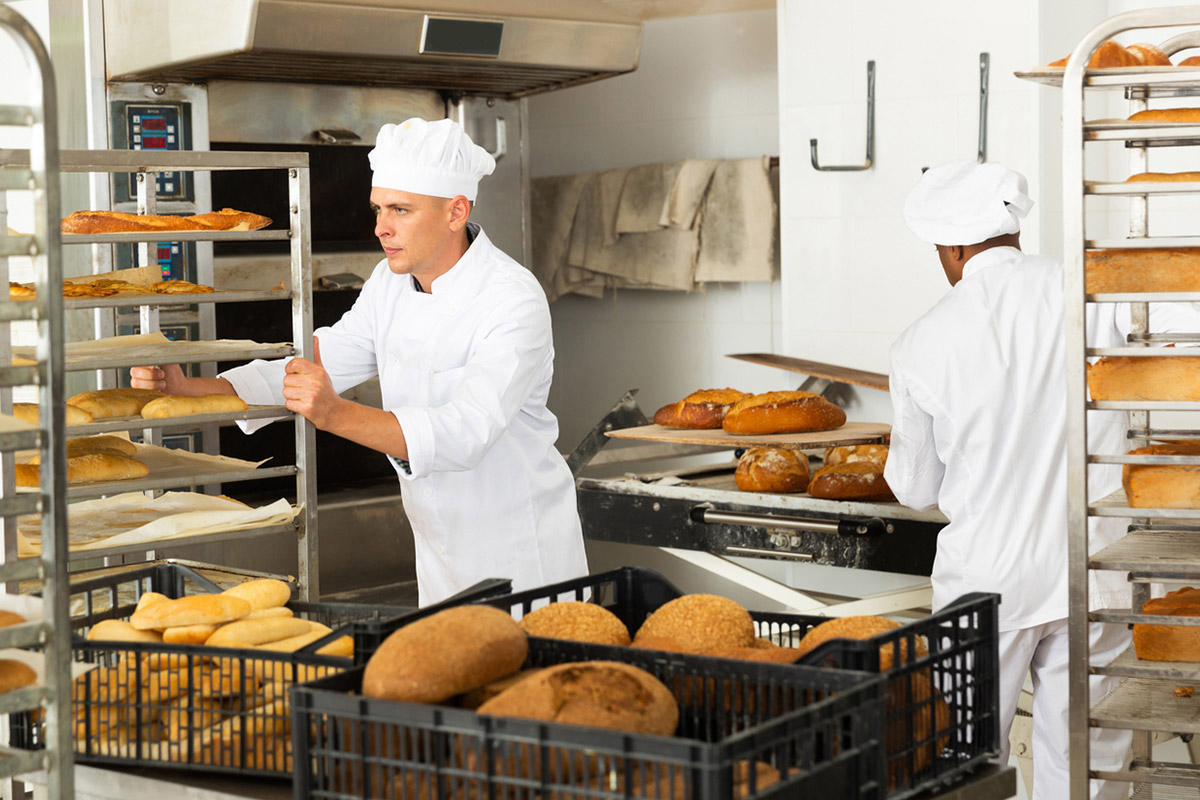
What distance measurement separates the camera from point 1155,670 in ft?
6.64

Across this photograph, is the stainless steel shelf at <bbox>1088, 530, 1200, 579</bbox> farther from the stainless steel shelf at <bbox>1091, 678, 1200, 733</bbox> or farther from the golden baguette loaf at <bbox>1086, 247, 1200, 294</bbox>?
the golden baguette loaf at <bbox>1086, 247, 1200, 294</bbox>

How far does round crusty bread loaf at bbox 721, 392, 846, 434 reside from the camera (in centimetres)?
322

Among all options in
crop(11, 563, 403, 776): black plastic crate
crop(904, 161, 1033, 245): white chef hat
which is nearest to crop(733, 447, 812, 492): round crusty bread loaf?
crop(904, 161, 1033, 245): white chef hat

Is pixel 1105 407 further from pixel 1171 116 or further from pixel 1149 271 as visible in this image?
pixel 1171 116

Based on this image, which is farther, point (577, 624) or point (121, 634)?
point (121, 634)

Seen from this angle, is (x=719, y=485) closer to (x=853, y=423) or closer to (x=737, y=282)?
(x=853, y=423)

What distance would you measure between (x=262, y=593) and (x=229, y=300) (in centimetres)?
98

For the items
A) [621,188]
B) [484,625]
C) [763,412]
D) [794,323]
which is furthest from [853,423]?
[484,625]

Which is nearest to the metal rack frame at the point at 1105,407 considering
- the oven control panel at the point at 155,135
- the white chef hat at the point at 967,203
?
the white chef hat at the point at 967,203

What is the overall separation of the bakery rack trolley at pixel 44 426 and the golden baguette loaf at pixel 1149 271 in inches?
58.8

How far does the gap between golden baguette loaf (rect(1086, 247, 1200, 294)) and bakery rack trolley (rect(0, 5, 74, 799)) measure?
149 cm

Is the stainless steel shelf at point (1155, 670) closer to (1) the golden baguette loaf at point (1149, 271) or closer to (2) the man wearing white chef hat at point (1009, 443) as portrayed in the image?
(2) the man wearing white chef hat at point (1009, 443)

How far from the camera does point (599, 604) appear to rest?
1602mm

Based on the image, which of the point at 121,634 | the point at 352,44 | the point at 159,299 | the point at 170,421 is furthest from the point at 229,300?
the point at 121,634
